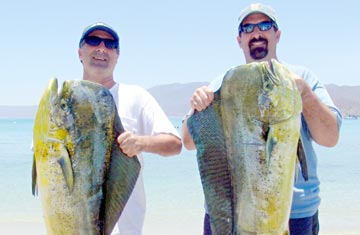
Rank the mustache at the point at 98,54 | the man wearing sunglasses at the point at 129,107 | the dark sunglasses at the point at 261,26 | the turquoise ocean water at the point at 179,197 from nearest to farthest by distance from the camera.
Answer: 1. the dark sunglasses at the point at 261,26
2. the man wearing sunglasses at the point at 129,107
3. the mustache at the point at 98,54
4. the turquoise ocean water at the point at 179,197

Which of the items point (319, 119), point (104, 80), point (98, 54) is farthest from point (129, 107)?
point (319, 119)

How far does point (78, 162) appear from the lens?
112 inches

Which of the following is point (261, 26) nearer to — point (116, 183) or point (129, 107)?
point (129, 107)

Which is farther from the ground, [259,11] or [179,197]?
[259,11]

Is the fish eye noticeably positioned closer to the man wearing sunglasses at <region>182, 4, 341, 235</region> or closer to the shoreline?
the man wearing sunglasses at <region>182, 4, 341, 235</region>

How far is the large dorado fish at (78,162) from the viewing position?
2795mm

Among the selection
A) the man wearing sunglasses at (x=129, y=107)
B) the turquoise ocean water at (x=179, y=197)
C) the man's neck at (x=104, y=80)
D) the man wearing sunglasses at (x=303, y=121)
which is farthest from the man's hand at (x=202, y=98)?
the turquoise ocean water at (x=179, y=197)

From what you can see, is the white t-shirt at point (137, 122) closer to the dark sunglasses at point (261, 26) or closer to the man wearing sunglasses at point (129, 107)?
the man wearing sunglasses at point (129, 107)

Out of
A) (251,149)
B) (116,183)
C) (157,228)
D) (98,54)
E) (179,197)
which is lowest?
(179,197)

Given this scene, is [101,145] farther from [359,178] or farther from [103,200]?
[359,178]

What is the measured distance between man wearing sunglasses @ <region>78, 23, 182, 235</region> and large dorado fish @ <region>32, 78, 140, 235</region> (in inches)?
23.4

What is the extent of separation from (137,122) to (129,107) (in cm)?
13

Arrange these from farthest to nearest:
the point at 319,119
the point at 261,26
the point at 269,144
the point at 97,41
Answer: the point at 97,41, the point at 261,26, the point at 319,119, the point at 269,144

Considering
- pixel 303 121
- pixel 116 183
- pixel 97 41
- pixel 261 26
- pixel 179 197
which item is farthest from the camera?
pixel 179 197
